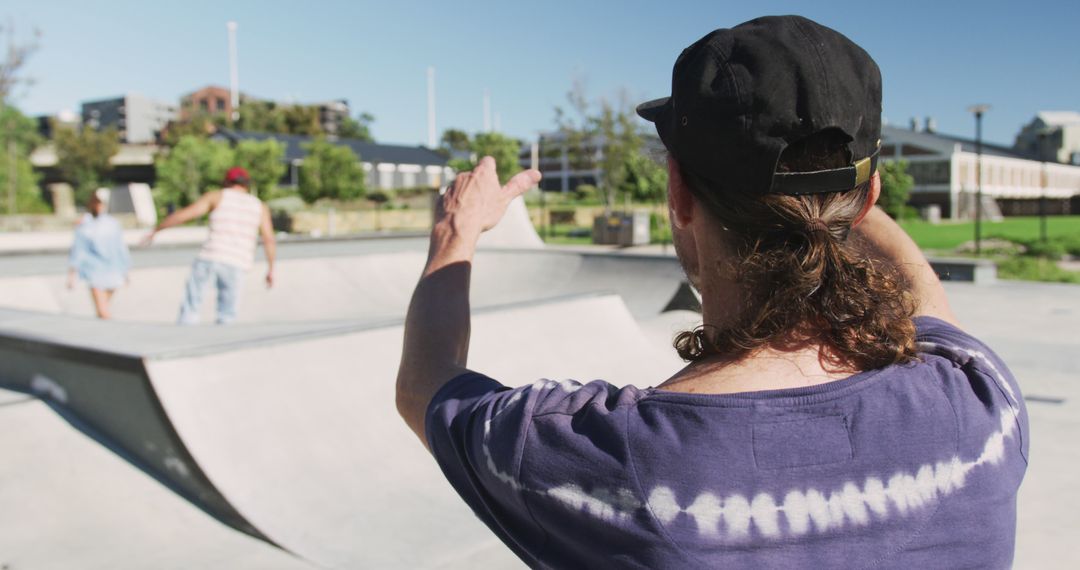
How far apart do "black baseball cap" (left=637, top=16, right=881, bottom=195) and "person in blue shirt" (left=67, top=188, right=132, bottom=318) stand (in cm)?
776

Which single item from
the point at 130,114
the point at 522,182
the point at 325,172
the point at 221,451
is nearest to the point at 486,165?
the point at 522,182

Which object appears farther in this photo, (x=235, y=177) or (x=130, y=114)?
(x=130, y=114)

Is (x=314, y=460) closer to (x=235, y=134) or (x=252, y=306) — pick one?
(x=252, y=306)

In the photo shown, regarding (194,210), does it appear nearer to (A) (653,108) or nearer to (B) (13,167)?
(A) (653,108)

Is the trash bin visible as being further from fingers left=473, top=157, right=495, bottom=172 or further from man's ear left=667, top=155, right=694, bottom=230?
man's ear left=667, top=155, right=694, bottom=230

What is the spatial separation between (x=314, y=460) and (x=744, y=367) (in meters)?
3.19

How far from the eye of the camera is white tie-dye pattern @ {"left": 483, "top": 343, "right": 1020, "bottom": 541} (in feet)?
2.58

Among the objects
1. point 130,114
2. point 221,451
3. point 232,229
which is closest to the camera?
point 221,451

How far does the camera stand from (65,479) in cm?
360

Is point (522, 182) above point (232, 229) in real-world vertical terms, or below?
above

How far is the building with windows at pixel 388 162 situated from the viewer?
194ft

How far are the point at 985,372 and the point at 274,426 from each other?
11.0 feet

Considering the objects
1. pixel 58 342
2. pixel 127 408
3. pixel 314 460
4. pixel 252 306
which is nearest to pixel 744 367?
pixel 314 460

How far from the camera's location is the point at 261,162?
41094 millimetres
